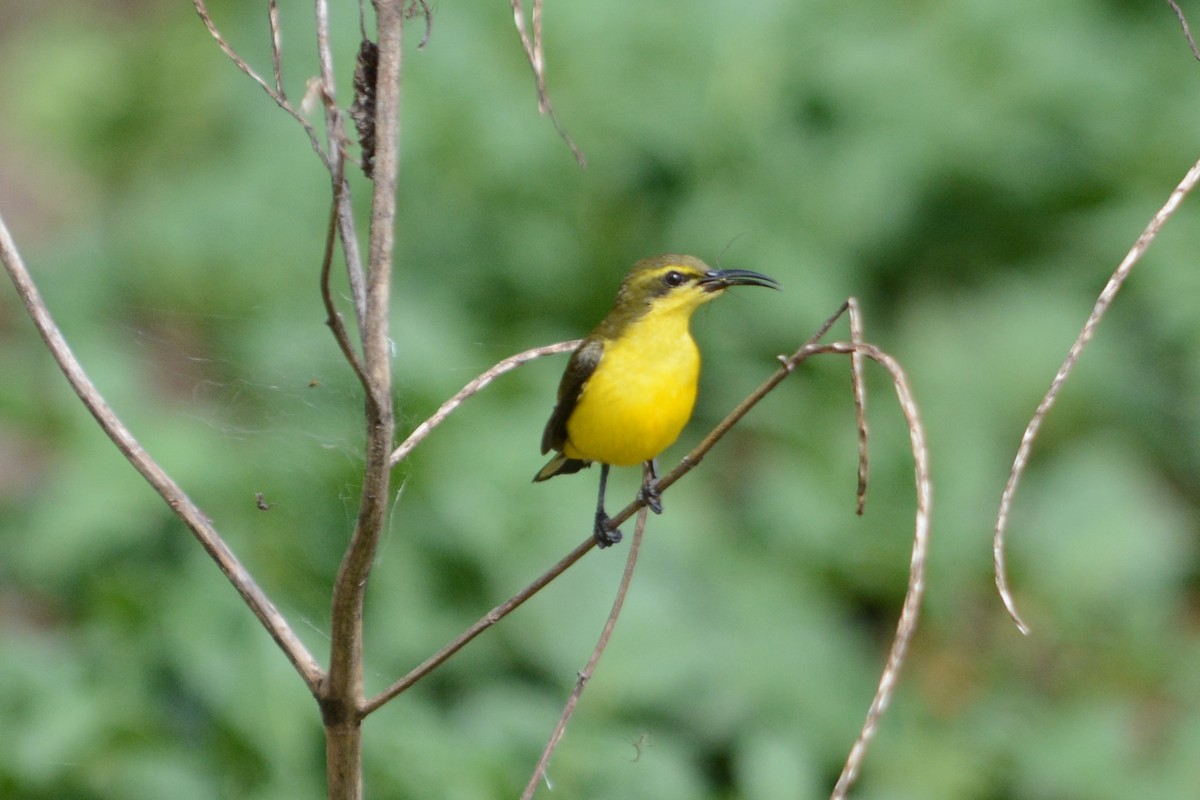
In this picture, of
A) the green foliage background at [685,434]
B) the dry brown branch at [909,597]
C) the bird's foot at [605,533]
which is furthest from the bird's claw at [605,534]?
the dry brown branch at [909,597]

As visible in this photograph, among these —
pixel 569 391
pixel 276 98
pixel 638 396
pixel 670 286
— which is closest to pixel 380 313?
pixel 276 98

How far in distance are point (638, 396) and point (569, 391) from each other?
261 mm

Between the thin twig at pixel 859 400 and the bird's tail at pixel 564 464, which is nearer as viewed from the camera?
the thin twig at pixel 859 400

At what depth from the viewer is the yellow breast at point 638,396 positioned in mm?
2600

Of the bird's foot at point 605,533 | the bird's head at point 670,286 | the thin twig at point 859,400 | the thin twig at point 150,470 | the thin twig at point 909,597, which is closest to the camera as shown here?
the thin twig at point 909,597

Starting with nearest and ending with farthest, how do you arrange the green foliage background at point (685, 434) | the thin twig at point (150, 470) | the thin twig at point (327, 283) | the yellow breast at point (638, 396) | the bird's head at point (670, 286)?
the thin twig at point (327, 283)
the thin twig at point (150, 470)
the yellow breast at point (638, 396)
the bird's head at point (670, 286)
the green foliage background at point (685, 434)

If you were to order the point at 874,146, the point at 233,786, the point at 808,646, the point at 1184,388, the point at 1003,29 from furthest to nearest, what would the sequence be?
the point at 1003,29 < the point at 874,146 < the point at 1184,388 < the point at 808,646 < the point at 233,786

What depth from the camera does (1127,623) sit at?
487 cm

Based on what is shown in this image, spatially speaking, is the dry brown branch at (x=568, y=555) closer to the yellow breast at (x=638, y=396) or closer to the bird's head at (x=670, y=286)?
the yellow breast at (x=638, y=396)

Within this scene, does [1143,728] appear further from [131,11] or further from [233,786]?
[131,11]

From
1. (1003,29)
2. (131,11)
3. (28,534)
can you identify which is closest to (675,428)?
(28,534)

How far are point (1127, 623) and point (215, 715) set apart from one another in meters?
3.13

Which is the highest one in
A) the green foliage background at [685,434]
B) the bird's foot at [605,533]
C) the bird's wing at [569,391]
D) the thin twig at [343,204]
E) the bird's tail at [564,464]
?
the thin twig at [343,204]

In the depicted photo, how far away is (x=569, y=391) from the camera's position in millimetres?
2865
